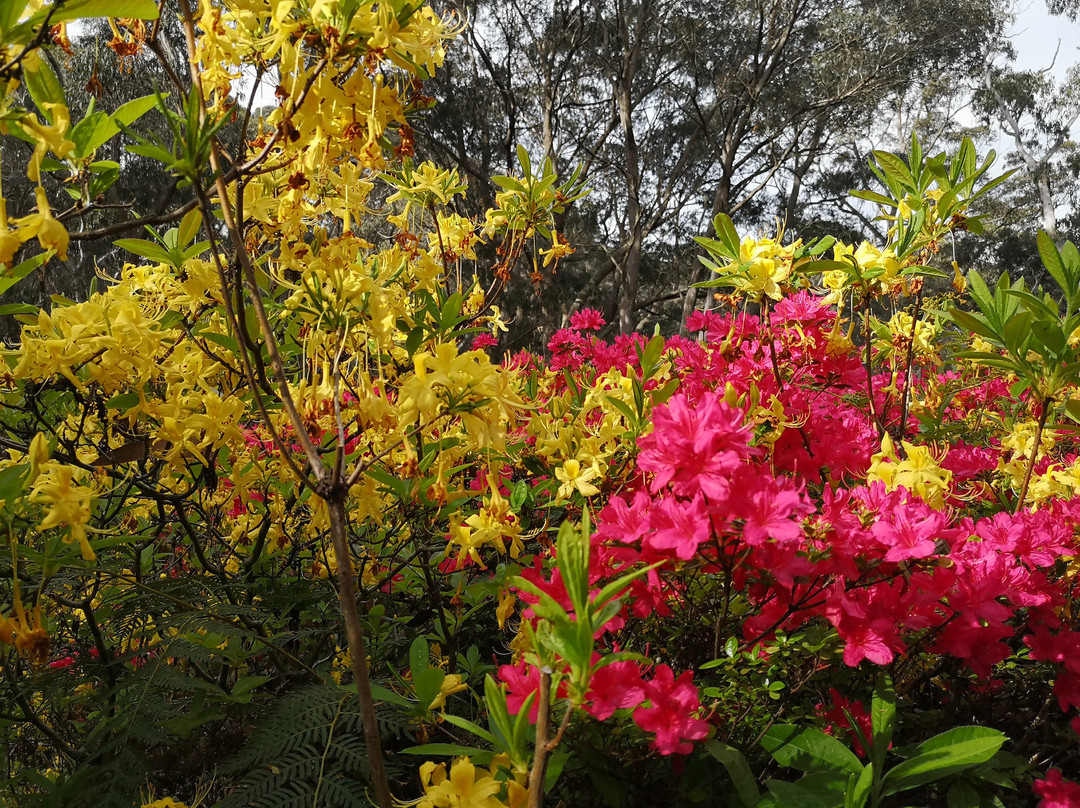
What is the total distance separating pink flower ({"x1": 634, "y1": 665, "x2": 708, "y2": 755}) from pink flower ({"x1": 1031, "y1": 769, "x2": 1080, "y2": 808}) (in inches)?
24.9

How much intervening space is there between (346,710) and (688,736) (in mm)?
567

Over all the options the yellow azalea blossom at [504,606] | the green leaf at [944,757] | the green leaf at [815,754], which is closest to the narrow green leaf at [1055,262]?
the green leaf at [944,757]

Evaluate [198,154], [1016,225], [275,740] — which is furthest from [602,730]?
[1016,225]

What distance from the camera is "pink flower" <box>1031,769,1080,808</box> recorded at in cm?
117

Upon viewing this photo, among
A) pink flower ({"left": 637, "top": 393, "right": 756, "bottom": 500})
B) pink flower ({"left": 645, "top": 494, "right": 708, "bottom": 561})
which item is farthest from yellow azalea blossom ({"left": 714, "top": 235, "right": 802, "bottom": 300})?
pink flower ({"left": 645, "top": 494, "right": 708, "bottom": 561})

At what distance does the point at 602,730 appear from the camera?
1109 mm

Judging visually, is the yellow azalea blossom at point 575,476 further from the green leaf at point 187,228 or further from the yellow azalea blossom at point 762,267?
the green leaf at point 187,228

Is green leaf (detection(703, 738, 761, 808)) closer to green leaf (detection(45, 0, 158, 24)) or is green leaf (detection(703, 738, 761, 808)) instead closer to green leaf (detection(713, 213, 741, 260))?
green leaf (detection(713, 213, 741, 260))

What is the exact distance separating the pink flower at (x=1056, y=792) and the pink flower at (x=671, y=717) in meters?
0.63

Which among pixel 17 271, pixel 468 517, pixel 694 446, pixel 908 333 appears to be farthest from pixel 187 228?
pixel 908 333

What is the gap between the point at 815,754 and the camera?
1.08 m

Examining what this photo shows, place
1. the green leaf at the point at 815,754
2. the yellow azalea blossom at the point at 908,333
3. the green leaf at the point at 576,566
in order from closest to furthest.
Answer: the green leaf at the point at 576,566, the green leaf at the point at 815,754, the yellow azalea blossom at the point at 908,333

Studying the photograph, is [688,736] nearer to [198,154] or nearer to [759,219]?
[198,154]

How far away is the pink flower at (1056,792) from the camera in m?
1.17
